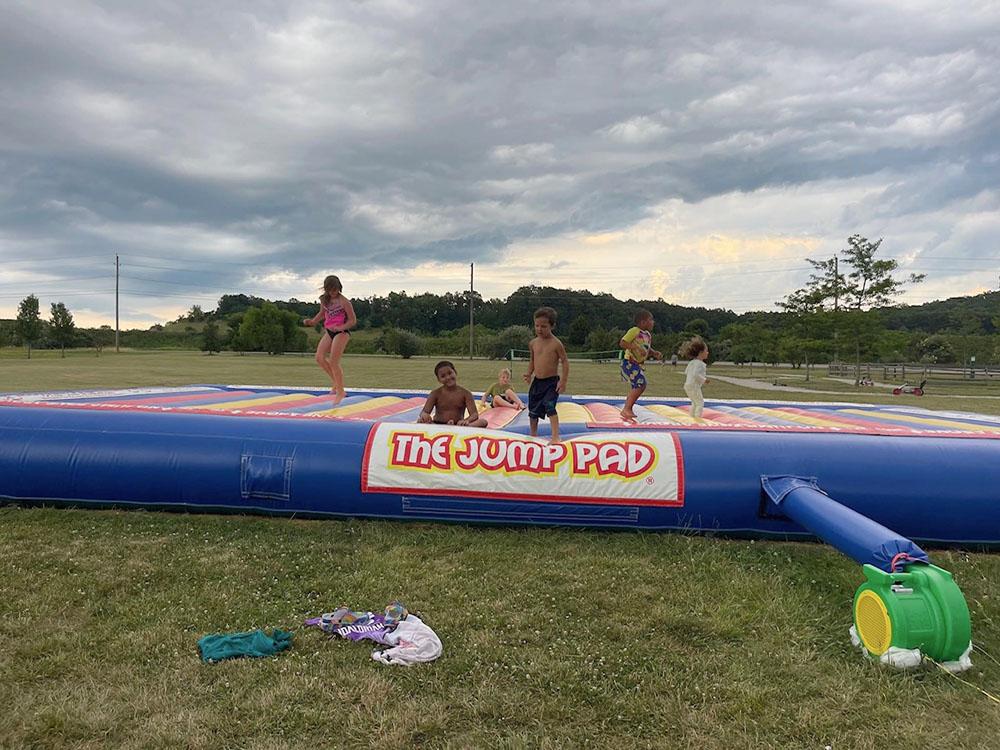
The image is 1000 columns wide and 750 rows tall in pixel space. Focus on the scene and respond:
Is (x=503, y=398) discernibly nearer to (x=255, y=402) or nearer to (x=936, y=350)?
(x=255, y=402)

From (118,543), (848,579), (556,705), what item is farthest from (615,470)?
(118,543)

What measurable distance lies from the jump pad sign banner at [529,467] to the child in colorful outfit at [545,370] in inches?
23.8

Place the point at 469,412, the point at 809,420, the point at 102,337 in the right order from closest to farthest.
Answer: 1. the point at 469,412
2. the point at 809,420
3. the point at 102,337

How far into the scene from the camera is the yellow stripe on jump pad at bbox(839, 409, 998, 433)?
575 centimetres

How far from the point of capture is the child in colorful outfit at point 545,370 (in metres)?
5.18

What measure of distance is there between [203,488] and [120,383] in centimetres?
1512

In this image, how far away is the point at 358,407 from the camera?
22.9 ft

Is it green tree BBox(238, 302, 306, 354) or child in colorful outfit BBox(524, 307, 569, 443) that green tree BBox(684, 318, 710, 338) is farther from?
child in colorful outfit BBox(524, 307, 569, 443)

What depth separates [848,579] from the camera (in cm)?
357

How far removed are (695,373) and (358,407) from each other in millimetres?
3808

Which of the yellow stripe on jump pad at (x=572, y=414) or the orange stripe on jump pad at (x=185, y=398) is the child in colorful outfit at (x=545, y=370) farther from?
the orange stripe on jump pad at (x=185, y=398)

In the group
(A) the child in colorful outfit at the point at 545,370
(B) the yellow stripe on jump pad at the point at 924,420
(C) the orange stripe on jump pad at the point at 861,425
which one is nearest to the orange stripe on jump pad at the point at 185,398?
(A) the child in colorful outfit at the point at 545,370

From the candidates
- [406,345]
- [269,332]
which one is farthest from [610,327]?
[269,332]

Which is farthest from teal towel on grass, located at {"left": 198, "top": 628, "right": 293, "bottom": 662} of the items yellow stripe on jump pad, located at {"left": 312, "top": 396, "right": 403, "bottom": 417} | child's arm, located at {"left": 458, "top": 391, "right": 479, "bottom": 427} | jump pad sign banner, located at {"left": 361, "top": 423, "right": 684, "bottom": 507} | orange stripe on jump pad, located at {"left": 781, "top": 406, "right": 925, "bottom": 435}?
orange stripe on jump pad, located at {"left": 781, "top": 406, "right": 925, "bottom": 435}
